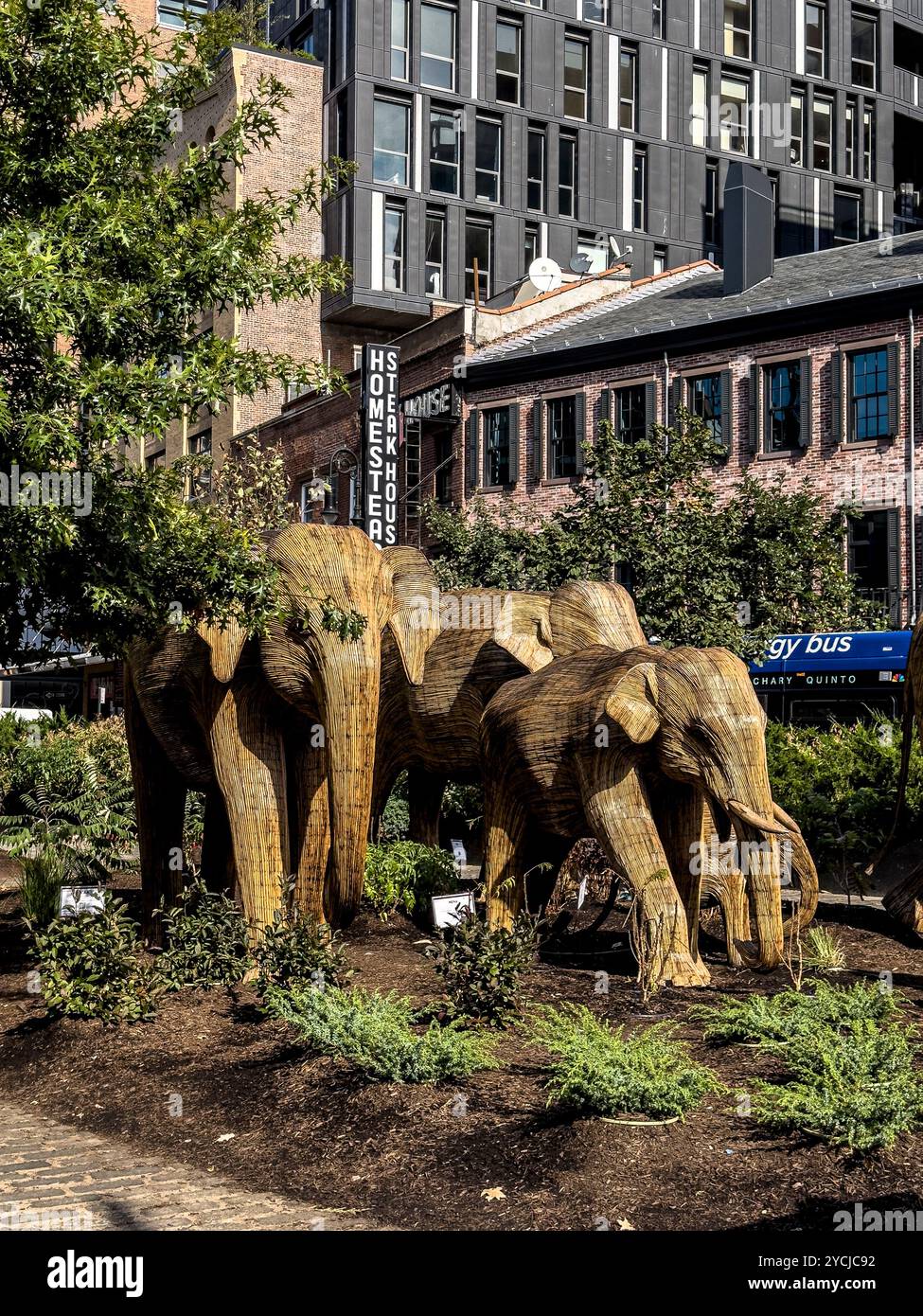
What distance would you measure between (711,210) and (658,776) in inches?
2001

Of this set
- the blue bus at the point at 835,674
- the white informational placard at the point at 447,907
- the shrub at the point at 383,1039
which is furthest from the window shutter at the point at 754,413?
the shrub at the point at 383,1039

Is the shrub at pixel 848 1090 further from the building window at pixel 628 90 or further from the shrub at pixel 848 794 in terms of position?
the building window at pixel 628 90

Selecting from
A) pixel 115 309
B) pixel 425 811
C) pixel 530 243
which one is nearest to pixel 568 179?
pixel 530 243

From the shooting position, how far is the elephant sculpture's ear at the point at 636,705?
9.69 meters

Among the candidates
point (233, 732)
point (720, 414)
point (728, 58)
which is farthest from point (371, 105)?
point (233, 732)

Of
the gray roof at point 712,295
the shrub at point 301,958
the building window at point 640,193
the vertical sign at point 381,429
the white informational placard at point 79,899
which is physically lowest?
the shrub at point 301,958

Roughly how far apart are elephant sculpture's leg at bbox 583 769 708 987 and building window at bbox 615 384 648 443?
28.6 m

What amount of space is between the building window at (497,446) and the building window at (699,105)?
20.8 m

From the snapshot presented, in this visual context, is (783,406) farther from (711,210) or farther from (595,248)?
(711,210)

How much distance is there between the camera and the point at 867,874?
1295 centimetres

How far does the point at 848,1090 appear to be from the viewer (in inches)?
278

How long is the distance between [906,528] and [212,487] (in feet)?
49.7

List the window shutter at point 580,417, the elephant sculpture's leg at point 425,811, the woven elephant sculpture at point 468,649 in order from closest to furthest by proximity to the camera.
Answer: the woven elephant sculpture at point 468,649 → the elephant sculpture's leg at point 425,811 → the window shutter at point 580,417

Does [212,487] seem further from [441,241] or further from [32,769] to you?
[441,241]
